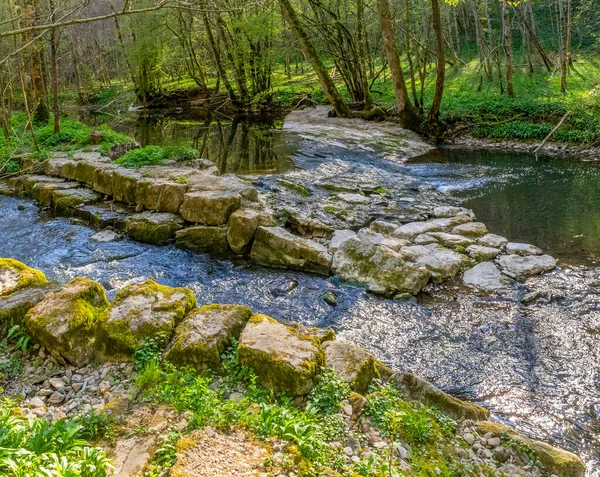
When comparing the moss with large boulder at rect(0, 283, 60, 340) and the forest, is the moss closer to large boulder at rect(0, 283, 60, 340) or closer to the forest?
the forest

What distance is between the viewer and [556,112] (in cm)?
1451

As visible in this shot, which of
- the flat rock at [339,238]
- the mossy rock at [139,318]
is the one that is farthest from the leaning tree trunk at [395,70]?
the mossy rock at [139,318]

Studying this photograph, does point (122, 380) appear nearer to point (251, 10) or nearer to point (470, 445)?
point (470, 445)

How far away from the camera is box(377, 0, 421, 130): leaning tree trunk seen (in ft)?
45.6

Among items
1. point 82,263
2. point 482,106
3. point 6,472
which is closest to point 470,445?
point 6,472

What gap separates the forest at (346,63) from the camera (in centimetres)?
1327

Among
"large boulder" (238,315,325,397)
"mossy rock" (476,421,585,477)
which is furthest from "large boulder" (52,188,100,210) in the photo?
"mossy rock" (476,421,585,477)

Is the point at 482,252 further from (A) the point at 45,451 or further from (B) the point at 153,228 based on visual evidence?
(A) the point at 45,451

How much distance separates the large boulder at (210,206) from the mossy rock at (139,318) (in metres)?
3.18

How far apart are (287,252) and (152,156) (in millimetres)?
4790

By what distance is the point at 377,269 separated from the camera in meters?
5.73

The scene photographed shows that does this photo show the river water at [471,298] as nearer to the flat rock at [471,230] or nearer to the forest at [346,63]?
the flat rock at [471,230]

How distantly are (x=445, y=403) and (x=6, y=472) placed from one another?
8.94 feet

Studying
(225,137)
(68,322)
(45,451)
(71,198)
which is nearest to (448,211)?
(68,322)
